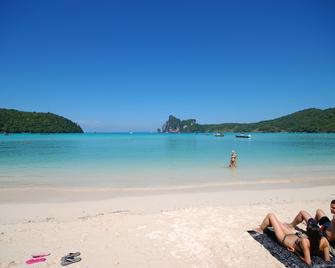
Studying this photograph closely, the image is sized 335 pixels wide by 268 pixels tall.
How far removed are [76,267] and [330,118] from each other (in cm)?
17032

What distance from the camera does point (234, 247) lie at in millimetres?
5855

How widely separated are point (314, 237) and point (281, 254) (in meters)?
0.71

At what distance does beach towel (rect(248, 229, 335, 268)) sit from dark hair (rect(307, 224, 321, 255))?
14cm

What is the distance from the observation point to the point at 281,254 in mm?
5418

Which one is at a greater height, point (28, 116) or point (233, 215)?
point (28, 116)

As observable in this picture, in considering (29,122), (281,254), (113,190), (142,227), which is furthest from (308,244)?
(29,122)

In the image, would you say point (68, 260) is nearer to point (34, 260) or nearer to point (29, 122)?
point (34, 260)

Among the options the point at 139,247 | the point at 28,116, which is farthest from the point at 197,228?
the point at 28,116


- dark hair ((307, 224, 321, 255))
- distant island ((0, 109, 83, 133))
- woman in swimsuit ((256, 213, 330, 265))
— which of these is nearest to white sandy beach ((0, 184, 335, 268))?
woman in swimsuit ((256, 213, 330, 265))

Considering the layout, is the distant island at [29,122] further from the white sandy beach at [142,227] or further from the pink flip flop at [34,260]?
the pink flip flop at [34,260]

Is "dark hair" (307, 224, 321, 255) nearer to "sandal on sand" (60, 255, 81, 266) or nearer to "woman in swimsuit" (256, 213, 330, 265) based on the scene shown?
"woman in swimsuit" (256, 213, 330, 265)

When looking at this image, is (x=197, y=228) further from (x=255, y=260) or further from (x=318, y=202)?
(x=318, y=202)

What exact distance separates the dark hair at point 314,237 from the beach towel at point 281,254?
0.46ft

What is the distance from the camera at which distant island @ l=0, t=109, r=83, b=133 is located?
131 metres
